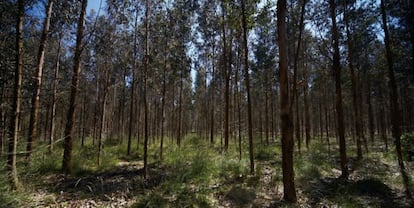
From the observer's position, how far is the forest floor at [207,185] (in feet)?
21.7

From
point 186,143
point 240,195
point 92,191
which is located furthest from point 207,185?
point 186,143

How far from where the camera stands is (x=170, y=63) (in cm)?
1742

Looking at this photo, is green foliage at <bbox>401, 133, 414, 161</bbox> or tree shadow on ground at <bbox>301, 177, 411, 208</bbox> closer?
tree shadow on ground at <bbox>301, 177, 411, 208</bbox>

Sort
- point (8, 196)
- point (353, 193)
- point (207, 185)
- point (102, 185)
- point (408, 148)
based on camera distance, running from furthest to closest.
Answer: point (408, 148) < point (207, 185) < point (353, 193) < point (102, 185) < point (8, 196)

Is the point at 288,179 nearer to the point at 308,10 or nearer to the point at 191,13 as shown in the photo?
the point at 308,10

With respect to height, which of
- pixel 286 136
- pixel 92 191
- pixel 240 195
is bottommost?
pixel 240 195

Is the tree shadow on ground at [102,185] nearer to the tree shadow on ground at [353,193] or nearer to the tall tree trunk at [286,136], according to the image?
the tall tree trunk at [286,136]

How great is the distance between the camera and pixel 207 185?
8.33 m

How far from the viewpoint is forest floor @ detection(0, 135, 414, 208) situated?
21.7 feet

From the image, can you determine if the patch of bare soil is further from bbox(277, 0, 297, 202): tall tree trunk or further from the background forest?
bbox(277, 0, 297, 202): tall tree trunk

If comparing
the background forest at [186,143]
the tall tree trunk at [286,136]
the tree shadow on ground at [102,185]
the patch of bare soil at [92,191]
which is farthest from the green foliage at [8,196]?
the tall tree trunk at [286,136]

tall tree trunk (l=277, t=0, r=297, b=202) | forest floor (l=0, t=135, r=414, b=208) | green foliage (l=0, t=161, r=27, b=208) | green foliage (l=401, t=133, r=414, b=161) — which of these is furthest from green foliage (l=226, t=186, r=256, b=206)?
green foliage (l=401, t=133, r=414, b=161)

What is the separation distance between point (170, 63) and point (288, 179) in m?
12.8

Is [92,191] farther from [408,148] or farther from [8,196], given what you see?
[408,148]
